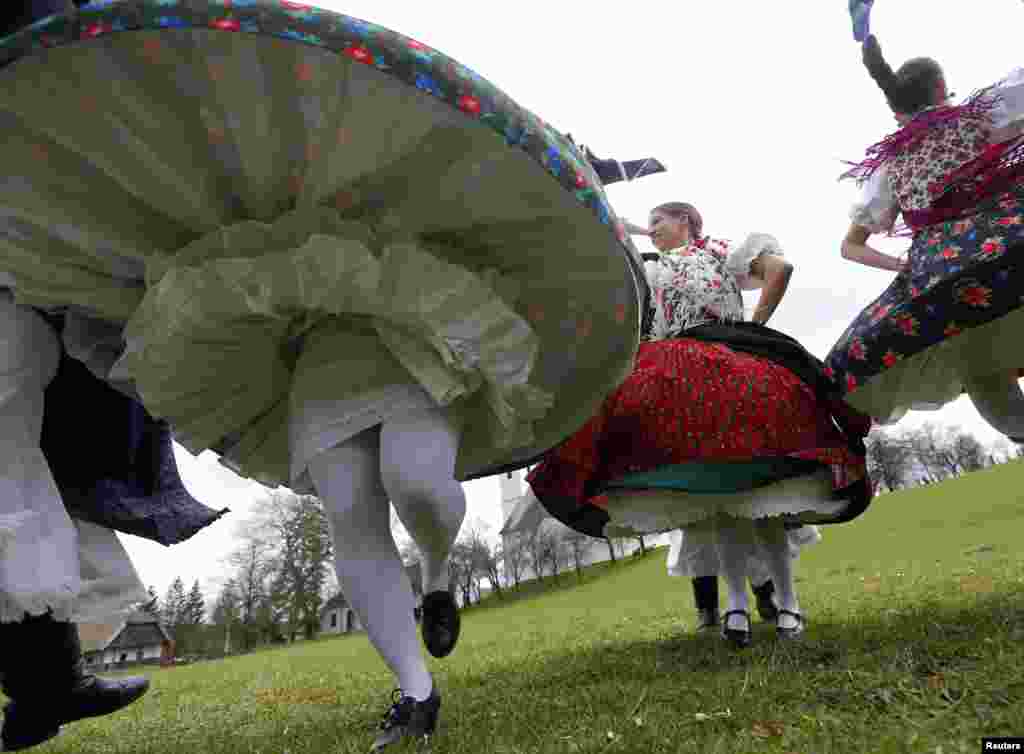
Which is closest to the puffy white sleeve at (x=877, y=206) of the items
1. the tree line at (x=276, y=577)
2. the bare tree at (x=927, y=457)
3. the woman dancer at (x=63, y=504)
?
the woman dancer at (x=63, y=504)

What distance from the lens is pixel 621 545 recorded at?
39.0m

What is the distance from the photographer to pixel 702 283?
127 inches

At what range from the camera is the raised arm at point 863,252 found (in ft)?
8.29

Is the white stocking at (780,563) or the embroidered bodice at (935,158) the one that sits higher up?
the embroidered bodice at (935,158)

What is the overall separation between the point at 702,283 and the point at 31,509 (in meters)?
2.78

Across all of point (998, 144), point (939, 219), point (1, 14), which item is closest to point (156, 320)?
point (1, 14)

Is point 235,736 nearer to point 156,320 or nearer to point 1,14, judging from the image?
point 156,320

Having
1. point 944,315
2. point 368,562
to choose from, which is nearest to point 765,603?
point 944,315

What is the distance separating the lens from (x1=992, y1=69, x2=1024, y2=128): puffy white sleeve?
225 cm

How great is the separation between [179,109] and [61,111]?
257mm

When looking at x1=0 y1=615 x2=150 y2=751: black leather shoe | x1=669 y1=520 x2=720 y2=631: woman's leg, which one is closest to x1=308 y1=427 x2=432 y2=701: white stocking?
x1=0 y1=615 x2=150 y2=751: black leather shoe

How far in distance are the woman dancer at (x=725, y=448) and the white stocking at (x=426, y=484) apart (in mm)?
1003

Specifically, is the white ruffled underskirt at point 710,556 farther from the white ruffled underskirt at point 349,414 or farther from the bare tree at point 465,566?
the bare tree at point 465,566

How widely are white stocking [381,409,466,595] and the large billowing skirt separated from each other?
0.28 ft
